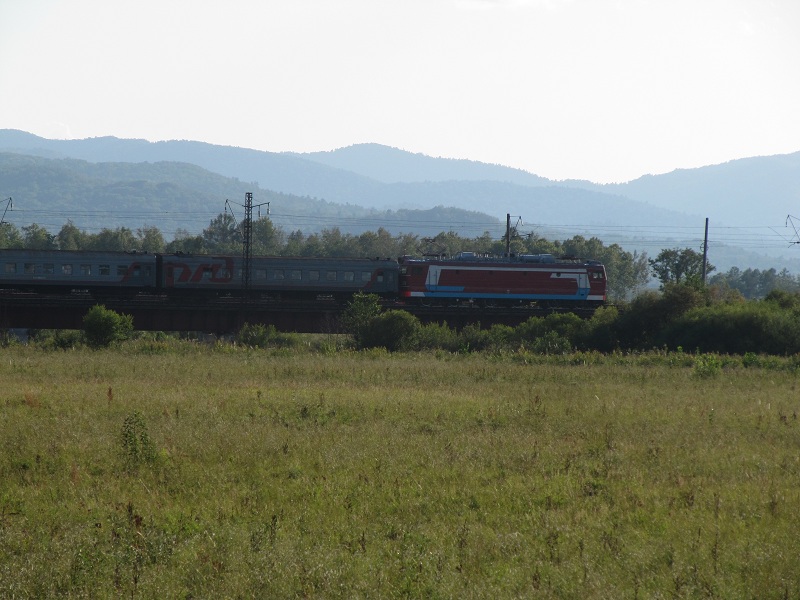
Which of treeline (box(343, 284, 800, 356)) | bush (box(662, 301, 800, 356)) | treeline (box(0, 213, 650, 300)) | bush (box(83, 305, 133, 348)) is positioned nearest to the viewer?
bush (box(83, 305, 133, 348))

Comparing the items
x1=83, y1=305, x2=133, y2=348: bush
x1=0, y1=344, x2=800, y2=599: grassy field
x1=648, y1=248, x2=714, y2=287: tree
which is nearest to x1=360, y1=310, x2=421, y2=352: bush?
x1=83, y1=305, x2=133, y2=348: bush

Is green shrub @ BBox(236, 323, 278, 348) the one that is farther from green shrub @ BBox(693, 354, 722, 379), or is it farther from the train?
green shrub @ BBox(693, 354, 722, 379)

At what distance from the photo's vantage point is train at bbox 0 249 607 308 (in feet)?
200

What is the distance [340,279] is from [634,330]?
74.3 feet

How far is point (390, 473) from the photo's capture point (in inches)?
646

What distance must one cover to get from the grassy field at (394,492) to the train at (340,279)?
113 feet

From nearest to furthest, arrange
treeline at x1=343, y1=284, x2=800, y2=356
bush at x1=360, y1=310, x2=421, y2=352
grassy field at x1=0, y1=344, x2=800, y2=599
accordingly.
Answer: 1. grassy field at x1=0, y1=344, x2=800, y2=599
2. treeline at x1=343, y1=284, x2=800, y2=356
3. bush at x1=360, y1=310, x2=421, y2=352

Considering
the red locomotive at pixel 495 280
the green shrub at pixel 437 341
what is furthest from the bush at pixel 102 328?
the red locomotive at pixel 495 280

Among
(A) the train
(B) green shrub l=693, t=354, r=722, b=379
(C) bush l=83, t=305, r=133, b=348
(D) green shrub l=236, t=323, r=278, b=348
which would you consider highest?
(A) the train

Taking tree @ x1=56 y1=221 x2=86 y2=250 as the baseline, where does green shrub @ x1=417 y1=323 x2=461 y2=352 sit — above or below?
below

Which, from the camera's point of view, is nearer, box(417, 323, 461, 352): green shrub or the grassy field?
the grassy field

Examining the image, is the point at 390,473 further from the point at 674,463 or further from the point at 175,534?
the point at 674,463

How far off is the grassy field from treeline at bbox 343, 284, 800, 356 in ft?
65.4

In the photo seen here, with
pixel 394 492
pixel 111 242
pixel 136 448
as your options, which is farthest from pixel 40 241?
pixel 394 492
